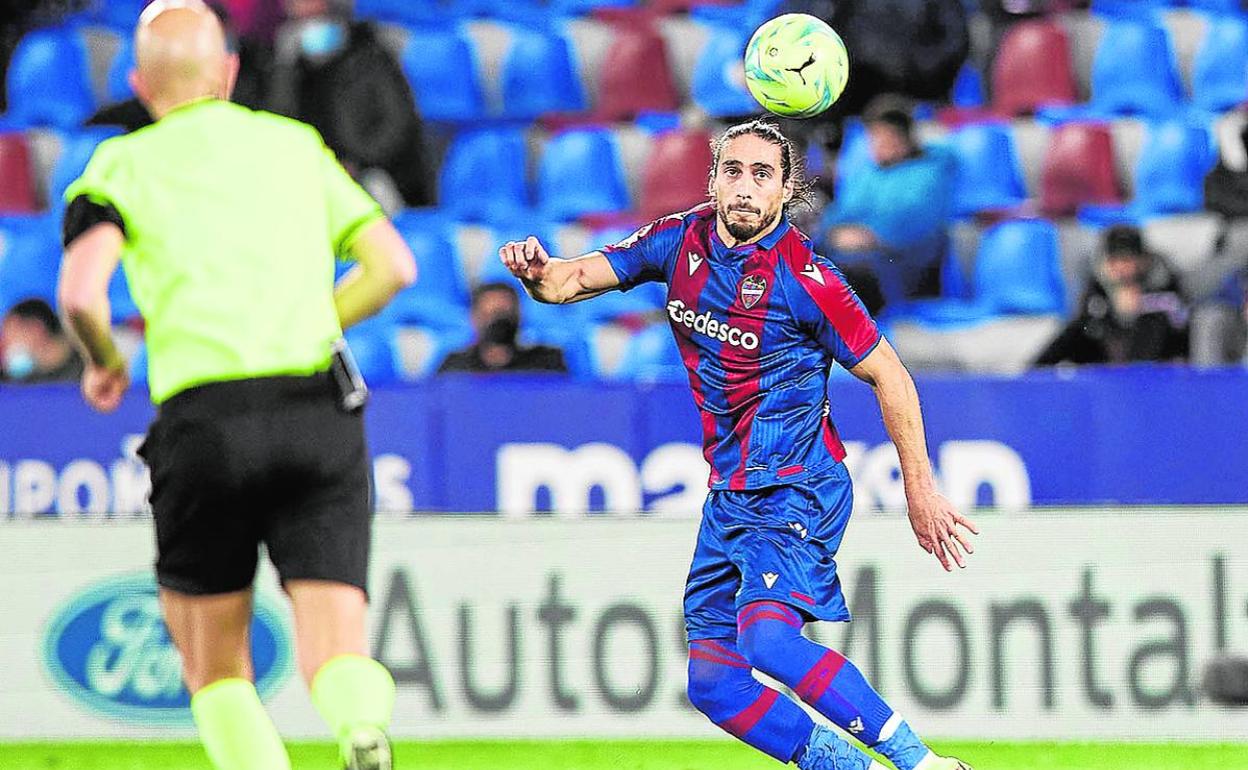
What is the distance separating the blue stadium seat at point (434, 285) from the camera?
33.7 feet

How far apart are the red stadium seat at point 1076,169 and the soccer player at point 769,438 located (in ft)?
17.6

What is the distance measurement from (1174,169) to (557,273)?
5.96 meters

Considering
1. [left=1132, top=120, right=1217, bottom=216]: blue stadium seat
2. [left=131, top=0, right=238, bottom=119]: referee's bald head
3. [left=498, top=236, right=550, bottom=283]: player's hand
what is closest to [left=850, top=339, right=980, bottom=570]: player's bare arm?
[left=498, top=236, right=550, bottom=283]: player's hand

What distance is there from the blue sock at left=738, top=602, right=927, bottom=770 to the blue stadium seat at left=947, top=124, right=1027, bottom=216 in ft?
18.8

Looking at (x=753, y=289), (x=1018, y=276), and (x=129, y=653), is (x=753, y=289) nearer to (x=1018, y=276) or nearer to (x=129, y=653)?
(x=129, y=653)

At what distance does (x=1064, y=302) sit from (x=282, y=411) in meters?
6.46

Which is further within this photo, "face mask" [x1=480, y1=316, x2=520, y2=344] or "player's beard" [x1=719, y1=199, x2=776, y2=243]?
"face mask" [x1=480, y1=316, x2=520, y2=344]

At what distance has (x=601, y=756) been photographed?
6.93 meters

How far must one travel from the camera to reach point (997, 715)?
7062 millimetres

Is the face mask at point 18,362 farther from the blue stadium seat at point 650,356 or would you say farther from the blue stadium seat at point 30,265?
the blue stadium seat at point 650,356

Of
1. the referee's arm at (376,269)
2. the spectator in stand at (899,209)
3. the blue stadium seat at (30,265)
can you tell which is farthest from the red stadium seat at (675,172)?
the referee's arm at (376,269)

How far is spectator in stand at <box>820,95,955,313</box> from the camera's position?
31.4ft

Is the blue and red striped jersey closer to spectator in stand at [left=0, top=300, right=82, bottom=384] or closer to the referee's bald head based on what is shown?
the referee's bald head

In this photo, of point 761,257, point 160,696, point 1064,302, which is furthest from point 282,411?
point 1064,302
